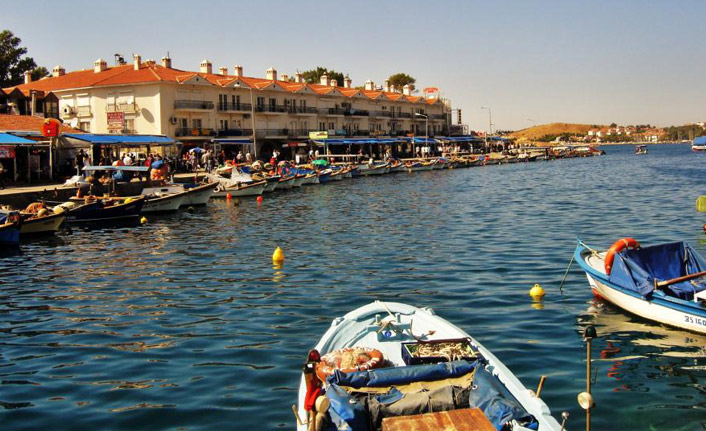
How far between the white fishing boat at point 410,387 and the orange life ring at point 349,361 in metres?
0.01

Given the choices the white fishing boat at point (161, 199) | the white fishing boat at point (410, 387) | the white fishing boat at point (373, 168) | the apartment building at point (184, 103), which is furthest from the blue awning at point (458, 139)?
the white fishing boat at point (410, 387)

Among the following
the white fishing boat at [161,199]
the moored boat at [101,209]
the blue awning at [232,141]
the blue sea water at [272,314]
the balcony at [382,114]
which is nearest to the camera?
the blue sea water at [272,314]

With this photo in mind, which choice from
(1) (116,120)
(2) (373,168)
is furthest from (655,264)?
(2) (373,168)

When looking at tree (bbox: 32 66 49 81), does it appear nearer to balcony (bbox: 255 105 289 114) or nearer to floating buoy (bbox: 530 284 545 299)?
balcony (bbox: 255 105 289 114)

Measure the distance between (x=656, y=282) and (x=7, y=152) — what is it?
3776 cm

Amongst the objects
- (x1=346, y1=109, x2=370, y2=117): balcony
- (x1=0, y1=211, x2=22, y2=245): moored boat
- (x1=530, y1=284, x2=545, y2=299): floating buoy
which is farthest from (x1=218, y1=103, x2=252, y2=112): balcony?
(x1=530, y1=284, x2=545, y2=299): floating buoy

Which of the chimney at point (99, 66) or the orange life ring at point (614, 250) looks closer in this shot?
the orange life ring at point (614, 250)

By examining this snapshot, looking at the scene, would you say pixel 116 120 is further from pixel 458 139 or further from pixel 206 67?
pixel 458 139

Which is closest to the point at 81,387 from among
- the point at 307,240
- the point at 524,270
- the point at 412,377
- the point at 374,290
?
the point at 412,377

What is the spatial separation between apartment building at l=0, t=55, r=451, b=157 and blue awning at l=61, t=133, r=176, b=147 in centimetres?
1132

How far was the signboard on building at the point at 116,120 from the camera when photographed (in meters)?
62.1

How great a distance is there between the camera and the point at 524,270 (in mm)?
19641

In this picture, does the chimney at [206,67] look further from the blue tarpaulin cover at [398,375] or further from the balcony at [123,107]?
the blue tarpaulin cover at [398,375]

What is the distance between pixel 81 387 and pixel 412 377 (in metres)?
6.21
